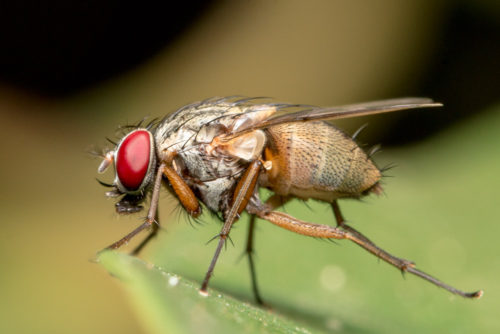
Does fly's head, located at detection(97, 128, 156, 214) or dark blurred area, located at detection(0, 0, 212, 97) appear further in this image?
dark blurred area, located at detection(0, 0, 212, 97)

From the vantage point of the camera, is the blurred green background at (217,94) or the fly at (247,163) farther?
the blurred green background at (217,94)

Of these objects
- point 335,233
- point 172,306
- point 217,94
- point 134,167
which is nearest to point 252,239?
point 335,233

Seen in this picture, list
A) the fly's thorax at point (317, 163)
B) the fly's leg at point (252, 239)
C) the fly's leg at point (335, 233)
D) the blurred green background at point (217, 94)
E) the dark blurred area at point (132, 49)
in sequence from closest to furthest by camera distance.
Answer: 1. the fly's leg at point (335, 233)
2. the fly's thorax at point (317, 163)
3. the fly's leg at point (252, 239)
4. the blurred green background at point (217, 94)
5. the dark blurred area at point (132, 49)

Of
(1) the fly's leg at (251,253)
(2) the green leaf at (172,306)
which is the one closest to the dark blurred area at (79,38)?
(1) the fly's leg at (251,253)

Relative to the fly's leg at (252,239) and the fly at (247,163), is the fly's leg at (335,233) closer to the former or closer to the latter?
the fly at (247,163)

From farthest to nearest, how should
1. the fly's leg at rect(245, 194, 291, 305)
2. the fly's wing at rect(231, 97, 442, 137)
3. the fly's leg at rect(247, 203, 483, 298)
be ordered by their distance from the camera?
the fly's leg at rect(245, 194, 291, 305), the fly's leg at rect(247, 203, 483, 298), the fly's wing at rect(231, 97, 442, 137)

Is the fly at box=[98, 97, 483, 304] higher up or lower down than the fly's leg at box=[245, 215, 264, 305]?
higher up

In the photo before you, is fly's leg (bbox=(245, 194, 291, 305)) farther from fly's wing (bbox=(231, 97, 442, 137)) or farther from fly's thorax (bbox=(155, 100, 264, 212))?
fly's wing (bbox=(231, 97, 442, 137))

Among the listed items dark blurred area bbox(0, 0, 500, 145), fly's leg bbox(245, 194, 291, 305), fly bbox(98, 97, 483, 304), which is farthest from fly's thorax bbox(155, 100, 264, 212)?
dark blurred area bbox(0, 0, 500, 145)

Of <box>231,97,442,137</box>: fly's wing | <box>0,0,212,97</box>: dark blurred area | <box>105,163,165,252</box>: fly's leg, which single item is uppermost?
<box>0,0,212,97</box>: dark blurred area
